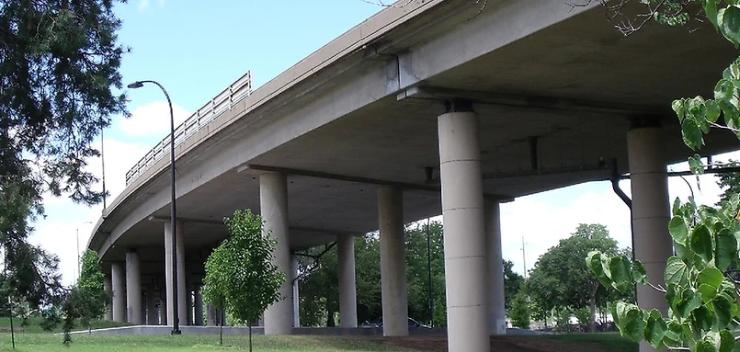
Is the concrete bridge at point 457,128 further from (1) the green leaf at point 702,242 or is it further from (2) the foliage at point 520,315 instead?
(2) the foliage at point 520,315

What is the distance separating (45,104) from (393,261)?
26.1 metres

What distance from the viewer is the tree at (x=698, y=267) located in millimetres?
4383

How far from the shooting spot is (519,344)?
36688 mm

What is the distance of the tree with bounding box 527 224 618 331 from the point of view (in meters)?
92.1

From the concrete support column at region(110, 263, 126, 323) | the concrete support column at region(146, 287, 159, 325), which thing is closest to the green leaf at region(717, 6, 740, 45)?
the concrete support column at region(110, 263, 126, 323)

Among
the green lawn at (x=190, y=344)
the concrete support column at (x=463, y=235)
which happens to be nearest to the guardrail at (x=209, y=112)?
the green lawn at (x=190, y=344)

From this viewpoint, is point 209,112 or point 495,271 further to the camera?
point 495,271

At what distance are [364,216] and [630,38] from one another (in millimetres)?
34544

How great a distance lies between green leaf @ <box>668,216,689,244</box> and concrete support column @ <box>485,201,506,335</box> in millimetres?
41361

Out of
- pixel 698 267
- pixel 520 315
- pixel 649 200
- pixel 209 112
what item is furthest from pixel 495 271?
pixel 698 267

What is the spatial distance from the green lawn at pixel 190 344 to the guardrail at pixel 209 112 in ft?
26.4

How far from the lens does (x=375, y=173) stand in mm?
40312

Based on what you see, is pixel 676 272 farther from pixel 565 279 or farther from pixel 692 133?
pixel 565 279

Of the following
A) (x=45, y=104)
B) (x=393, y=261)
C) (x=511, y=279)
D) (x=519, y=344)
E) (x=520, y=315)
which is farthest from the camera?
(x=511, y=279)
